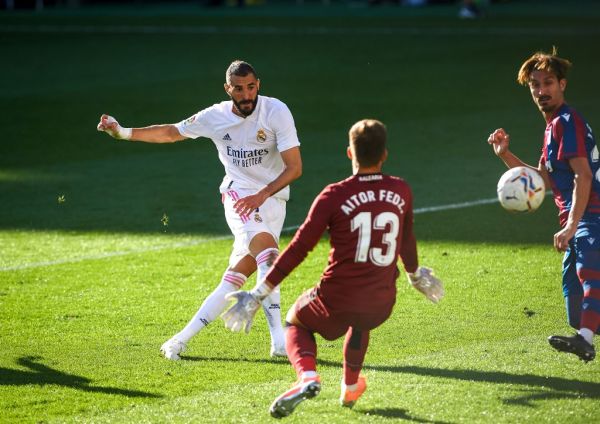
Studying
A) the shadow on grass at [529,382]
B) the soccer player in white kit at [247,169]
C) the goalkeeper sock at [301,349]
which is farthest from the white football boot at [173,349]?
the goalkeeper sock at [301,349]

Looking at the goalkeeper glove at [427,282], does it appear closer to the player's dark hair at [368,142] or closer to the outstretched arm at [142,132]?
the player's dark hair at [368,142]

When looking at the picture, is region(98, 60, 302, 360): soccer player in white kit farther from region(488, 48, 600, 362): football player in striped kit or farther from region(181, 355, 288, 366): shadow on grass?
region(488, 48, 600, 362): football player in striped kit

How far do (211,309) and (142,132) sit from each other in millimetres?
1500

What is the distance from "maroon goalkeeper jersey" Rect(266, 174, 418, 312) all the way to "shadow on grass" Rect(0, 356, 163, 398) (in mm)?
1551

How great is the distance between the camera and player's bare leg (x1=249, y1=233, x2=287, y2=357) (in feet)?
26.9

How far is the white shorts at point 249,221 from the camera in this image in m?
8.35

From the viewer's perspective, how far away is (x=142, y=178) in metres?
15.2

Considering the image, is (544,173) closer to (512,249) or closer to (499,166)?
(512,249)

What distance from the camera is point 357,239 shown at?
6.37 m

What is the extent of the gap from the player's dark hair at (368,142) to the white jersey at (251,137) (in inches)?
76.6

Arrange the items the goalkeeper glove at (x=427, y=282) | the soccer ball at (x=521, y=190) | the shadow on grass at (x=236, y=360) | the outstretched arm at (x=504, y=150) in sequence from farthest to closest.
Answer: the shadow on grass at (x=236, y=360)
the outstretched arm at (x=504, y=150)
the soccer ball at (x=521, y=190)
the goalkeeper glove at (x=427, y=282)

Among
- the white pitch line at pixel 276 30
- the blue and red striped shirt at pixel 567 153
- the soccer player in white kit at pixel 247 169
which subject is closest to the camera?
the blue and red striped shirt at pixel 567 153

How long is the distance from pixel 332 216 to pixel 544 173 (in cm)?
207

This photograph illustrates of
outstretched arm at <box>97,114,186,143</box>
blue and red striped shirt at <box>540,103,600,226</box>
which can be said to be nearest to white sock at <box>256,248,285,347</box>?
outstretched arm at <box>97,114,186,143</box>
